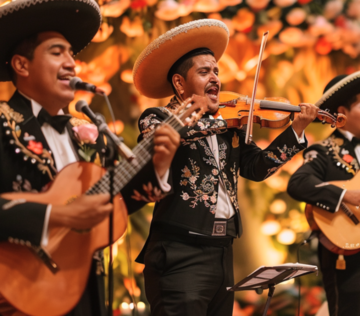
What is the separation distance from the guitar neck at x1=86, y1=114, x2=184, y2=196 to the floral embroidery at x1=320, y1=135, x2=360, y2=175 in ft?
6.48

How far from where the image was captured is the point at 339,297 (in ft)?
10.9

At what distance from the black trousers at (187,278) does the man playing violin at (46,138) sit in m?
0.49

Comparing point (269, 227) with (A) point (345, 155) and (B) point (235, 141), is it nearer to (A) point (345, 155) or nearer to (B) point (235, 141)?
(A) point (345, 155)

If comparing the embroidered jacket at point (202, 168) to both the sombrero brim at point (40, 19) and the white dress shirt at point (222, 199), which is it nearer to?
the white dress shirt at point (222, 199)

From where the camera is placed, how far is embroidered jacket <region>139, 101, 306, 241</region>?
8.09 feet

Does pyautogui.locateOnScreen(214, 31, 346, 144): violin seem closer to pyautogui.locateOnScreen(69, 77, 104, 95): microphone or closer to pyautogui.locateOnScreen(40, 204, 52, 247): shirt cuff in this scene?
pyautogui.locateOnScreen(69, 77, 104, 95): microphone

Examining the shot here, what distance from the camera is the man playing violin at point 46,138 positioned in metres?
1.75

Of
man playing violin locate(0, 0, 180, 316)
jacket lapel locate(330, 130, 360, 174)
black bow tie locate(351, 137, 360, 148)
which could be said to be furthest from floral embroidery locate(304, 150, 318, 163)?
man playing violin locate(0, 0, 180, 316)

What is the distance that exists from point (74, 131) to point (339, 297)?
2166mm

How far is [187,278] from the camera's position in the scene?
2434mm

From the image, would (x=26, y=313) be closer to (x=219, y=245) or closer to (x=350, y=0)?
(x=219, y=245)

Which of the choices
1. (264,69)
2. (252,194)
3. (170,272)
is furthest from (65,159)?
(264,69)

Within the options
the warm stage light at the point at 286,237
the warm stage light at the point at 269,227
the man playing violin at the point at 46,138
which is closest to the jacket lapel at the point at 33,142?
the man playing violin at the point at 46,138

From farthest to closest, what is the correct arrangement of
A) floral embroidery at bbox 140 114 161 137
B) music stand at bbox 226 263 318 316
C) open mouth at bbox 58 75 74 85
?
floral embroidery at bbox 140 114 161 137, music stand at bbox 226 263 318 316, open mouth at bbox 58 75 74 85
